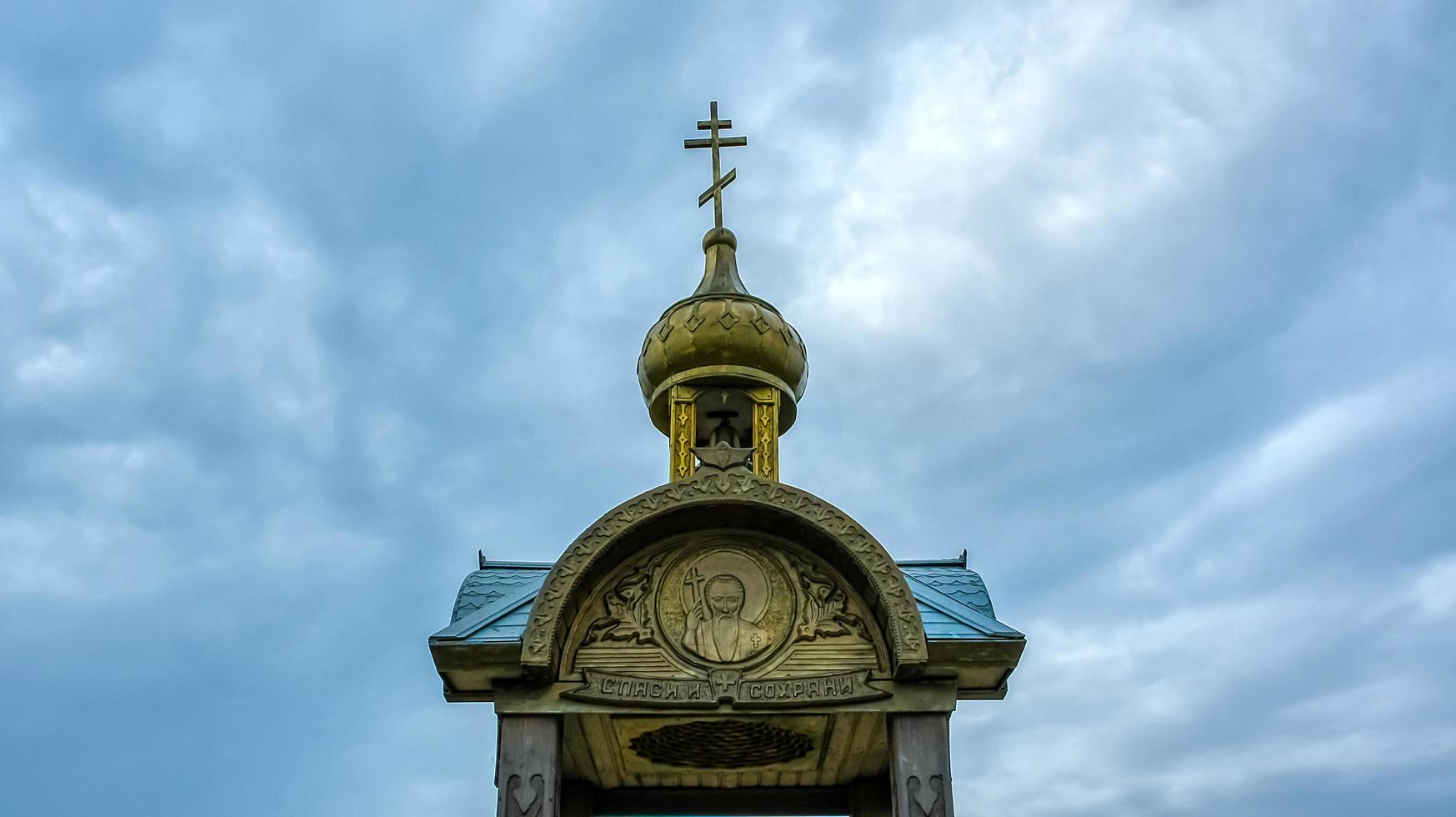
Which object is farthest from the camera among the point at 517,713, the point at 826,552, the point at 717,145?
the point at 717,145

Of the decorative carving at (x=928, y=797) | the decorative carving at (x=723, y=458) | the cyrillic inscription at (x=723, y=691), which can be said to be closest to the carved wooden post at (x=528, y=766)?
the cyrillic inscription at (x=723, y=691)

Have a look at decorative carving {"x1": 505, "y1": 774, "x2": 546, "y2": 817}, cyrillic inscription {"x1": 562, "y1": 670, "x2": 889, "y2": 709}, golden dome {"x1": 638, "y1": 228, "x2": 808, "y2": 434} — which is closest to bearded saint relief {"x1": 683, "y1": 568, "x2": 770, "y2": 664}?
cyrillic inscription {"x1": 562, "y1": 670, "x2": 889, "y2": 709}

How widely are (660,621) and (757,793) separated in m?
3.18

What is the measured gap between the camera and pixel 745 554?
34.6ft

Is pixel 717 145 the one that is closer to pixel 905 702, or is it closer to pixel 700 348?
pixel 700 348

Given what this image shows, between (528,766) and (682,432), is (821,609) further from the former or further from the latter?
(682,432)

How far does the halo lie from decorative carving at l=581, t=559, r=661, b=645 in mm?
289

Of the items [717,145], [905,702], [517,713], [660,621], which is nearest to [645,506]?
[660,621]

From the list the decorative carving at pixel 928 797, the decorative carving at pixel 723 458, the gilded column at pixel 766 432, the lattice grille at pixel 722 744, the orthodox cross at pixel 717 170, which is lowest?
A: the decorative carving at pixel 928 797

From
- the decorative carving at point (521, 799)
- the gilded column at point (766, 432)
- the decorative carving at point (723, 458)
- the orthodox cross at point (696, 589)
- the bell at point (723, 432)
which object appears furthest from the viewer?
the bell at point (723, 432)

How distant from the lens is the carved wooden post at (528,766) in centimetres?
938

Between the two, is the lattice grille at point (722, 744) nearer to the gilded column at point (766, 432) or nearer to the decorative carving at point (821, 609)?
the decorative carving at point (821, 609)

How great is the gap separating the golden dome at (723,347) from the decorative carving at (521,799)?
478cm

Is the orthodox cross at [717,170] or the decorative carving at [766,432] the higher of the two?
the orthodox cross at [717,170]
